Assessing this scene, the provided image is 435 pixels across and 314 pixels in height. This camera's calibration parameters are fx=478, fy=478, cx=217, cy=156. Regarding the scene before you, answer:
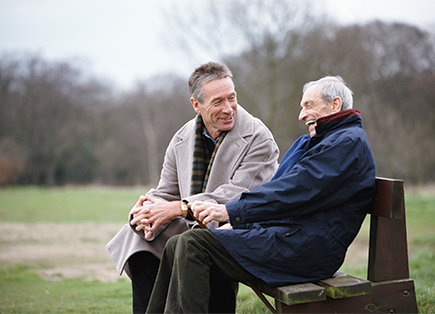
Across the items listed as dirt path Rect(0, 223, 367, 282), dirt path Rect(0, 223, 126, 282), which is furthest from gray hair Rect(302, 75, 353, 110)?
dirt path Rect(0, 223, 126, 282)

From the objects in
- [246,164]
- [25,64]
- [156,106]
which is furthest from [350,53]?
[25,64]

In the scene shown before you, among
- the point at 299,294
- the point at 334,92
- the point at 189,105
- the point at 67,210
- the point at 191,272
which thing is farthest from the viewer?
the point at 189,105

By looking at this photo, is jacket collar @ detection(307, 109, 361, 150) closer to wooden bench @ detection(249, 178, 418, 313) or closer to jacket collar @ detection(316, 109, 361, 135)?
jacket collar @ detection(316, 109, 361, 135)

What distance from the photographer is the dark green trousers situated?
2.46 meters

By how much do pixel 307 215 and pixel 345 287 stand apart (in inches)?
16.1

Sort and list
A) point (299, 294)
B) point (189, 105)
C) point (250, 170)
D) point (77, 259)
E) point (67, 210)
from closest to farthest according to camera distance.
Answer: point (299, 294) → point (250, 170) → point (77, 259) → point (67, 210) → point (189, 105)

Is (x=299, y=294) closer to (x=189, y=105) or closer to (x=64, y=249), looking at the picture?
(x=64, y=249)

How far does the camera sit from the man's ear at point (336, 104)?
2.84 metres

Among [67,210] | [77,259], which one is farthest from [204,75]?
[67,210]

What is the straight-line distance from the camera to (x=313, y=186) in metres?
2.46

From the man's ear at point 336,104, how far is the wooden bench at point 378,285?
1.64ft

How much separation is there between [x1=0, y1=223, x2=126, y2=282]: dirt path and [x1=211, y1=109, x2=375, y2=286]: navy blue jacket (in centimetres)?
477

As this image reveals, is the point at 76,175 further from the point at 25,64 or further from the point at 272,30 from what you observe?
Answer: the point at 272,30

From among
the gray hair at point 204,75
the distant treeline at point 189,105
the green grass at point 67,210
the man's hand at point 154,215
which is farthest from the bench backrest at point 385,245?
the distant treeline at point 189,105
